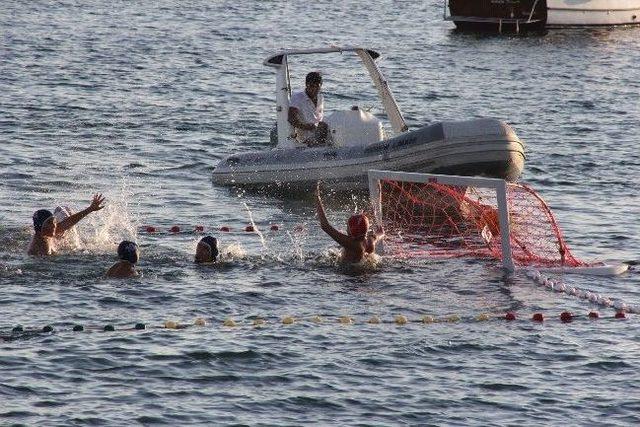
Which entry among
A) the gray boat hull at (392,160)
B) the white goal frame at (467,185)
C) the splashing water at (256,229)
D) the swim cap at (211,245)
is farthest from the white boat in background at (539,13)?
the swim cap at (211,245)

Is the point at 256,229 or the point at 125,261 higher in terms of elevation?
the point at 125,261

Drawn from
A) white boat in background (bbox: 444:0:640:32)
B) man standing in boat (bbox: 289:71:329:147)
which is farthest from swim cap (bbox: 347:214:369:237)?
white boat in background (bbox: 444:0:640:32)

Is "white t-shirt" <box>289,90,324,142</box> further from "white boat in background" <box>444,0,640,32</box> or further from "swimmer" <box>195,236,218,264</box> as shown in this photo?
"white boat in background" <box>444,0,640,32</box>

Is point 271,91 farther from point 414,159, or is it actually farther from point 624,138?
point 414,159

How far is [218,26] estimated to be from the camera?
167ft

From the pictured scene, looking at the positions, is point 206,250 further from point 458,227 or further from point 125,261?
point 458,227

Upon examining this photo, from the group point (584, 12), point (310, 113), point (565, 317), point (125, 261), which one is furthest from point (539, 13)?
point (565, 317)

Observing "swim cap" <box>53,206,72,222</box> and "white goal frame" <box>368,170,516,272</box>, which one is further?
"swim cap" <box>53,206,72,222</box>

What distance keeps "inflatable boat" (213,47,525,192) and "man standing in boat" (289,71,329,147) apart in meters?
0.18

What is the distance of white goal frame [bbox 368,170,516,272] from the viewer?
743 inches

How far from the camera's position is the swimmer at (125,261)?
18.6 m

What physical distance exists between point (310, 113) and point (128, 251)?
22.7 feet

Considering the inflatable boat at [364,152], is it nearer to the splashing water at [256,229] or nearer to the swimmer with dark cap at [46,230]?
the splashing water at [256,229]

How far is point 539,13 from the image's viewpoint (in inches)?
1970
